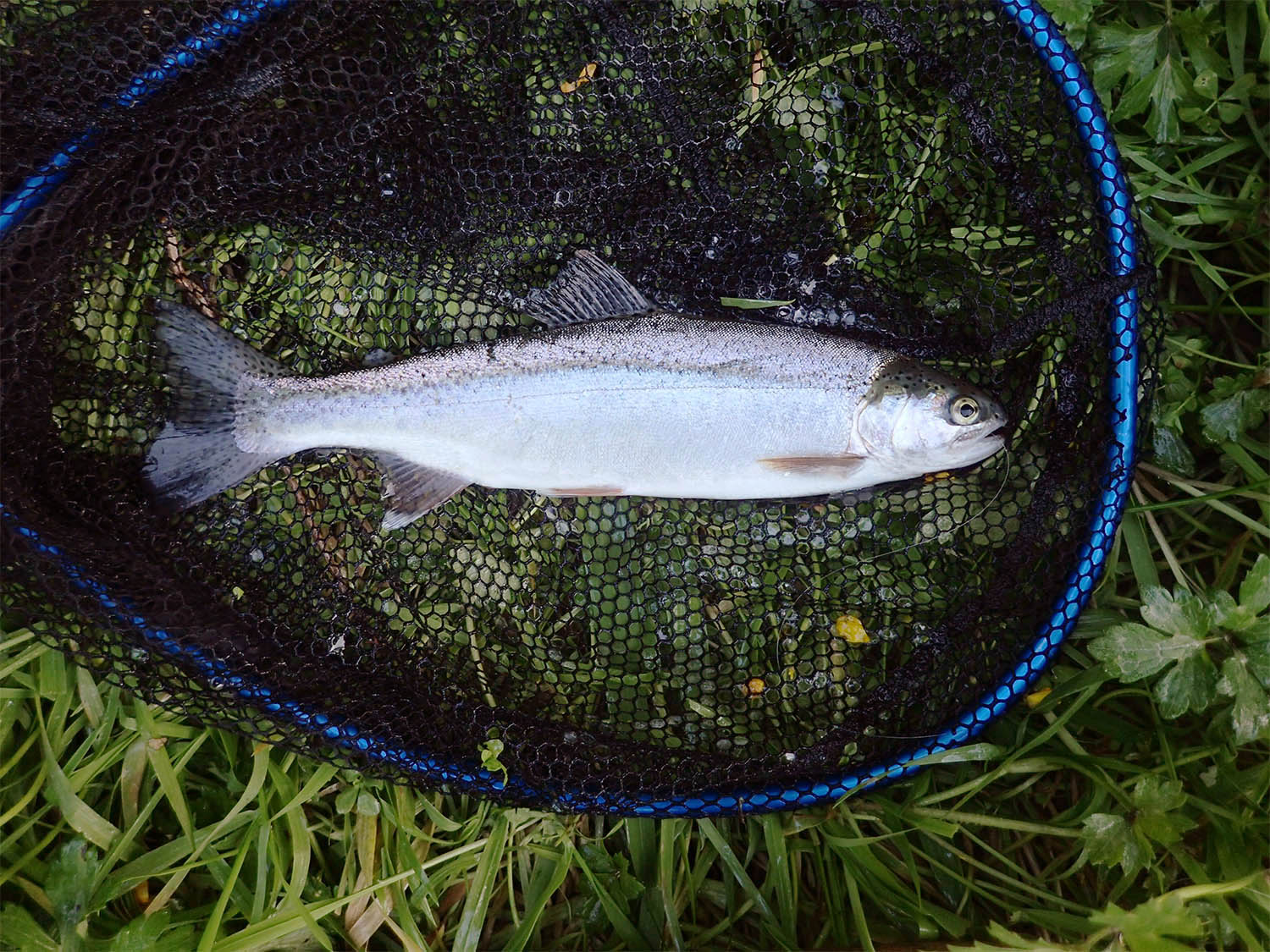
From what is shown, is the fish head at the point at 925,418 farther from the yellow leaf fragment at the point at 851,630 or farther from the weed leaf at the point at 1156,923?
the weed leaf at the point at 1156,923

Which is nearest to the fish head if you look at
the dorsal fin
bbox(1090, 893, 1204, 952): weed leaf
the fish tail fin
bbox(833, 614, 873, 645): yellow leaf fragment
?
bbox(833, 614, 873, 645): yellow leaf fragment

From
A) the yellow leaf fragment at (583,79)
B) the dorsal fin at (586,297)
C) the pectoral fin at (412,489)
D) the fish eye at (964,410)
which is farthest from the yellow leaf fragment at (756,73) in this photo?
the pectoral fin at (412,489)

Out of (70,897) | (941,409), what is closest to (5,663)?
(70,897)

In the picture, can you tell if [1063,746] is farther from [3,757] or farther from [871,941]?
[3,757]

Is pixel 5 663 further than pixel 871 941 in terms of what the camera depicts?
Yes

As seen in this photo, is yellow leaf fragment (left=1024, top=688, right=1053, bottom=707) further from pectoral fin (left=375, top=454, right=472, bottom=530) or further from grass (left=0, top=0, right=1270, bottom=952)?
pectoral fin (left=375, top=454, right=472, bottom=530)

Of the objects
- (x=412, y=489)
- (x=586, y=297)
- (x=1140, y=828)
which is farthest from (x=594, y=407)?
(x=1140, y=828)

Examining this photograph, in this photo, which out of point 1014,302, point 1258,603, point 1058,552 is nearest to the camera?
point 1258,603
